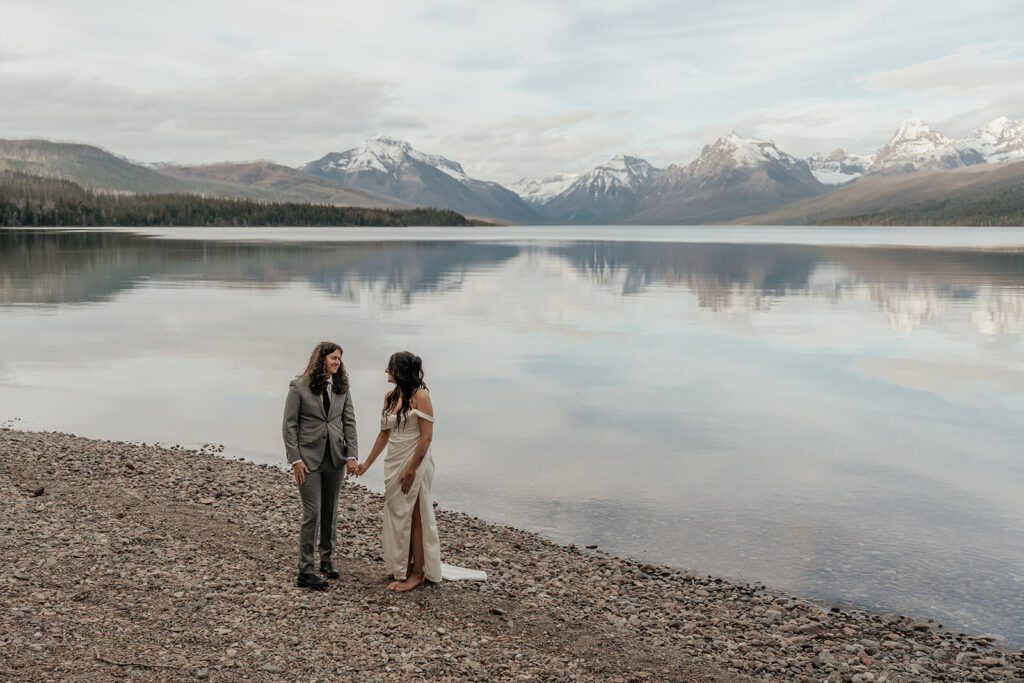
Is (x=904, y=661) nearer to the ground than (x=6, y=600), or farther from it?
nearer to the ground

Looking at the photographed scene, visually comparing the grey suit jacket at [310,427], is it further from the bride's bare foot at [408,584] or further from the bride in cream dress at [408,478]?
the bride's bare foot at [408,584]

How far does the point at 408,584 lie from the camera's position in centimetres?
1182

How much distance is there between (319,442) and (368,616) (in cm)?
214

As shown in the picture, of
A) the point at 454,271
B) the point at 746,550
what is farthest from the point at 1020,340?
the point at 454,271

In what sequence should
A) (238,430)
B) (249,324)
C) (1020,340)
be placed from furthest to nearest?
(249,324) → (1020,340) → (238,430)

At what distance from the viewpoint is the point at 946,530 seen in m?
16.1

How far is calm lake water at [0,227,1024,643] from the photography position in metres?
15.3

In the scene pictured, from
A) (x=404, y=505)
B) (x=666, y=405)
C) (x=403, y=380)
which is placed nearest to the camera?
(x=403, y=380)

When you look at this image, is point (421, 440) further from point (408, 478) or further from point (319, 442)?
point (319, 442)

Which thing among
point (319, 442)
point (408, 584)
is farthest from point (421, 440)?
point (408, 584)

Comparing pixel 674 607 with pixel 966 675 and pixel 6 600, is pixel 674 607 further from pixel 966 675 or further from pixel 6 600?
pixel 6 600

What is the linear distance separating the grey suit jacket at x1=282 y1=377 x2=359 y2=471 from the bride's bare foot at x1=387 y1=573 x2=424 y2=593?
5.62ft

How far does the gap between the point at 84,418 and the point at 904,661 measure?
20.1 metres

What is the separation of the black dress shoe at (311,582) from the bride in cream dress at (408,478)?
857mm
